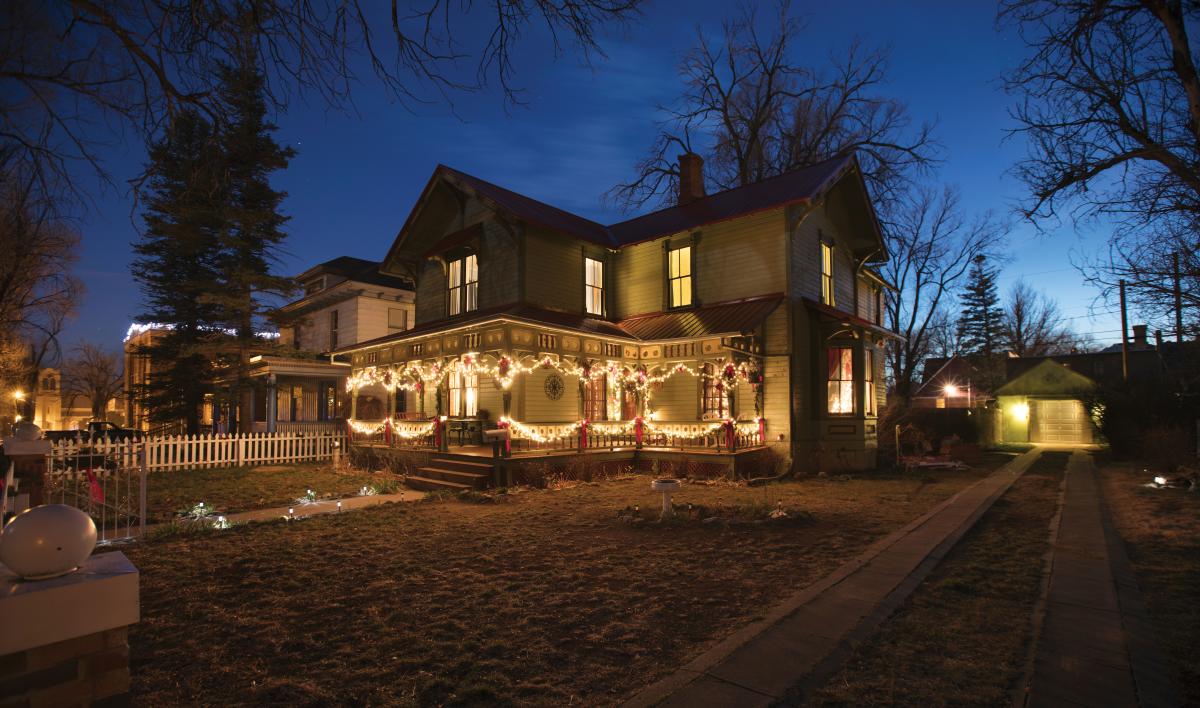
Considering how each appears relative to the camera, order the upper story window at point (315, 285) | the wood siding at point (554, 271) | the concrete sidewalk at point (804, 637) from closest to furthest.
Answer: the concrete sidewalk at point (804, 637) → the wood siding at point (554, 271) → the upper story window at point (315, 285)

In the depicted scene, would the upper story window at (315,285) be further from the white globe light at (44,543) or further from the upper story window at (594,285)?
the white globe light at (44,543)

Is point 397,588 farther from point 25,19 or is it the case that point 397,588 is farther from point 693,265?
point 693,265

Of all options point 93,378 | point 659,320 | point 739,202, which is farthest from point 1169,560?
point 93,378

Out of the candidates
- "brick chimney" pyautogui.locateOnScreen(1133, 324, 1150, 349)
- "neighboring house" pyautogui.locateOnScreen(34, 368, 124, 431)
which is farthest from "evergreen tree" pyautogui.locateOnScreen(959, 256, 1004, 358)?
"neighboring house" pyautogui.locateOnScreen(34, 368, 124, 431)

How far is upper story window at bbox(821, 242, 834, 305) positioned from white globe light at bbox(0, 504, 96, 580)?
18537 mm

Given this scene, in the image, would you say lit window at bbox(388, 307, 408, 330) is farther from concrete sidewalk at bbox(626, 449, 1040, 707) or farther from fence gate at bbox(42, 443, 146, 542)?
concrete sidewalk at bbox(626, 449, 1040, 707)

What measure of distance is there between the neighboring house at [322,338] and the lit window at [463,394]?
10.1 m

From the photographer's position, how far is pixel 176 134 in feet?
16.6

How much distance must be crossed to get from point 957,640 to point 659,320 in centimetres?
1414

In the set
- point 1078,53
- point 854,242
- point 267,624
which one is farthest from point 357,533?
point 854,242

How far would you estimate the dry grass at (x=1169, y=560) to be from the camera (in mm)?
4430

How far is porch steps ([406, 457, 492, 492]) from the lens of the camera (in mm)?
13211

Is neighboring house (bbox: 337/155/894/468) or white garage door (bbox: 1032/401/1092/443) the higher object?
neighboring house (bbox: 337/155/894/468)

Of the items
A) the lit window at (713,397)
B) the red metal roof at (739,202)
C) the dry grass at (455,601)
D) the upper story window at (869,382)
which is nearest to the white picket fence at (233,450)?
the dry grass at (455,601)
